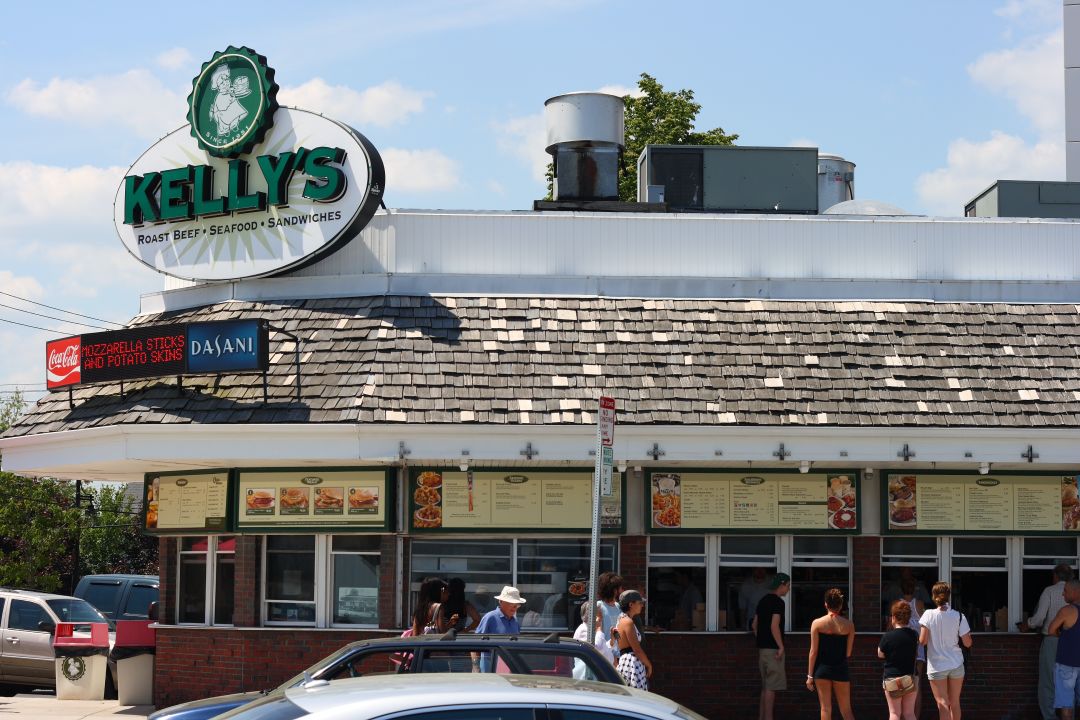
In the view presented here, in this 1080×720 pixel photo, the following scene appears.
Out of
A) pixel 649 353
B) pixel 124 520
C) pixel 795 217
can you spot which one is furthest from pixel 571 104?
pixel 124 520

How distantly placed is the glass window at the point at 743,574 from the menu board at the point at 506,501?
1.45 metres

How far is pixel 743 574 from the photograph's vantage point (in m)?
17.1

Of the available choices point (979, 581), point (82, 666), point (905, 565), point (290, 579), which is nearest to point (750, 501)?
point (905, 565)

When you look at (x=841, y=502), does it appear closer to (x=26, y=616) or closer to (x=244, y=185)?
(x=244, y=185)

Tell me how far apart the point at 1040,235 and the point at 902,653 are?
6.82 m

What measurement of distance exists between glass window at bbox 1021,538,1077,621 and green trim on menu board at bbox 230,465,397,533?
7.56m

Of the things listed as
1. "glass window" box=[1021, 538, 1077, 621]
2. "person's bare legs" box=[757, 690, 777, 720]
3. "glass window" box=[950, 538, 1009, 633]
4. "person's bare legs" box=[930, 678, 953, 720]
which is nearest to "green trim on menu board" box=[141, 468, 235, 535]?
"person's bare legs" box=[757, 690, 777, 720]

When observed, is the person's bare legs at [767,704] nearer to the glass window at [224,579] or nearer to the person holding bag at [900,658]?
the person holding bag at [900,658]

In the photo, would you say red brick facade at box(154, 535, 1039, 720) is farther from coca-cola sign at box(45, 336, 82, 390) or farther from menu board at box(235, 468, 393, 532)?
coca-cola sign at box(45, 336, 82, 390)

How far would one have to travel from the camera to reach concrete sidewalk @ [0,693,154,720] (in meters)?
17.2

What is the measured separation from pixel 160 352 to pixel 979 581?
395 inches

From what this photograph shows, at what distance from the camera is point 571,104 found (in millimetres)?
21000

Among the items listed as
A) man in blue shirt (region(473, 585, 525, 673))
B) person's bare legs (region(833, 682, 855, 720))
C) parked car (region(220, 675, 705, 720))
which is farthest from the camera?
person's bare legs (region(833, 682, 855, 720))

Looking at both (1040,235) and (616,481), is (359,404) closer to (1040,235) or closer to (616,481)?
(616,481)
